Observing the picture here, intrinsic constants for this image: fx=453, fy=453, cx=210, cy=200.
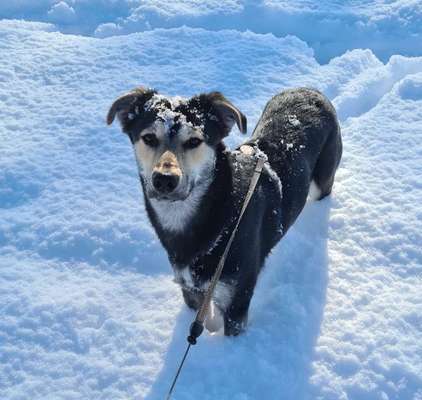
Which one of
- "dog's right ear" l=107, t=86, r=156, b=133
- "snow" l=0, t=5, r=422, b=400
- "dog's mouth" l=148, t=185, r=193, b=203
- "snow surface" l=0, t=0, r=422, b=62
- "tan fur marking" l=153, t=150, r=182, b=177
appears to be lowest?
"snow" l=0, t=5, r=422, b=400

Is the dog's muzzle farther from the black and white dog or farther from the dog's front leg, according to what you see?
the dog's front leg

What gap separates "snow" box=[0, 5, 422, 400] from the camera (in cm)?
300

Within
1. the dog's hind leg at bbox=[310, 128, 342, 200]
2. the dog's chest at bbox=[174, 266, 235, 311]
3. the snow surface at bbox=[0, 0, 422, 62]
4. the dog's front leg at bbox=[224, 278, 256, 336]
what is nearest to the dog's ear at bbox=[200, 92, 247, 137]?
the dog's chest at bbox=[174, 266, 235, 311]

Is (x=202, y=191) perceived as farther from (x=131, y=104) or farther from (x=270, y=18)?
(x=270, y=18)

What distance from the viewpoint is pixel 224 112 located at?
9.35 feet

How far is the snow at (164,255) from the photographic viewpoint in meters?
3.00

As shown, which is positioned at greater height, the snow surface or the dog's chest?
the snow surface

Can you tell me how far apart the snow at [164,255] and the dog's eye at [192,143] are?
Answer: 4.43ft

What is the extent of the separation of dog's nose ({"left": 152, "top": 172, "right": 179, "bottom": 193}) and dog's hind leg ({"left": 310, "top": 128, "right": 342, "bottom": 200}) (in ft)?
5.93

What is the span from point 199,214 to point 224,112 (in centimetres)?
66

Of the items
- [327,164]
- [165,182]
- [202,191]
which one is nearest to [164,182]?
[165,182]

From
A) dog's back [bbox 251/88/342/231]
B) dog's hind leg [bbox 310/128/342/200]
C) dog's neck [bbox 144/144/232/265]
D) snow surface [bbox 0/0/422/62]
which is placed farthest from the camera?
snow surface [bbox 0/0/422/62]

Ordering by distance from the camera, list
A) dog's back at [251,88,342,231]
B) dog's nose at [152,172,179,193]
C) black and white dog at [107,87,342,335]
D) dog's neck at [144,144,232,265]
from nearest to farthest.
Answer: dog's nose at [152,172,179,193] → black and white dog at [107,87,342,335] → dog's neck at [144,144,232,265] → dog's back at [251,88,342,231]

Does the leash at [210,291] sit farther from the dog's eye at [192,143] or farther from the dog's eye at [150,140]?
the dog's eye at [150,140]
